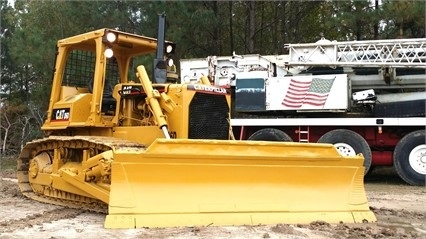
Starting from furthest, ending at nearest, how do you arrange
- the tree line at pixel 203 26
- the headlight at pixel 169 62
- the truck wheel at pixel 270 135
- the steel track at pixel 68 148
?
the tree line at pixel 203 26
the truck wheel at pixel 270 135
the headlight at pixel 169 62
the steel track at pixel 68 148

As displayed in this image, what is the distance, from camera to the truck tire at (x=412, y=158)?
1122cm

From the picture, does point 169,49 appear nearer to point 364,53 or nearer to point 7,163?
point 364,53

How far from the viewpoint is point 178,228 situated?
561 centimetres

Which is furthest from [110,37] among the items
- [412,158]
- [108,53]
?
[412,158]

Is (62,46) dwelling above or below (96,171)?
above

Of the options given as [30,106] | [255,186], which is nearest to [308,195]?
[255,186]

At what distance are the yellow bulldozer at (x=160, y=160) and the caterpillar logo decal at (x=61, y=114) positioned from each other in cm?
3

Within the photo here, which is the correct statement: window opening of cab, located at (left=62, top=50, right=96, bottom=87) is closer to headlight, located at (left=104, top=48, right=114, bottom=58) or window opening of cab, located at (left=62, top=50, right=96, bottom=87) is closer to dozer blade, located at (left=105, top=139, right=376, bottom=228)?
headlight, located at (left=104, top=48, right=114, bottom=58)

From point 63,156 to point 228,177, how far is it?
8.32 feet

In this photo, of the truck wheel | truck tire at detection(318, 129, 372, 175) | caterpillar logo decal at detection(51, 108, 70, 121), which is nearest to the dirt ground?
caterpillar logo decal at detection(51, 108, 70, 121)

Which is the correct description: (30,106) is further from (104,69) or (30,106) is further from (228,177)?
(228,177)

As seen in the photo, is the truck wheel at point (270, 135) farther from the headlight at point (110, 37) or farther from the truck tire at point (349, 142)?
the headlight at point (110, 37)

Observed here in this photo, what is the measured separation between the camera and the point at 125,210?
223 inches

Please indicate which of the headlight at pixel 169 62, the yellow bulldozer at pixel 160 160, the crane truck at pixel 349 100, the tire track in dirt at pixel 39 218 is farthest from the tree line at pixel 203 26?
the tire track in dirt at pixel 39 218
